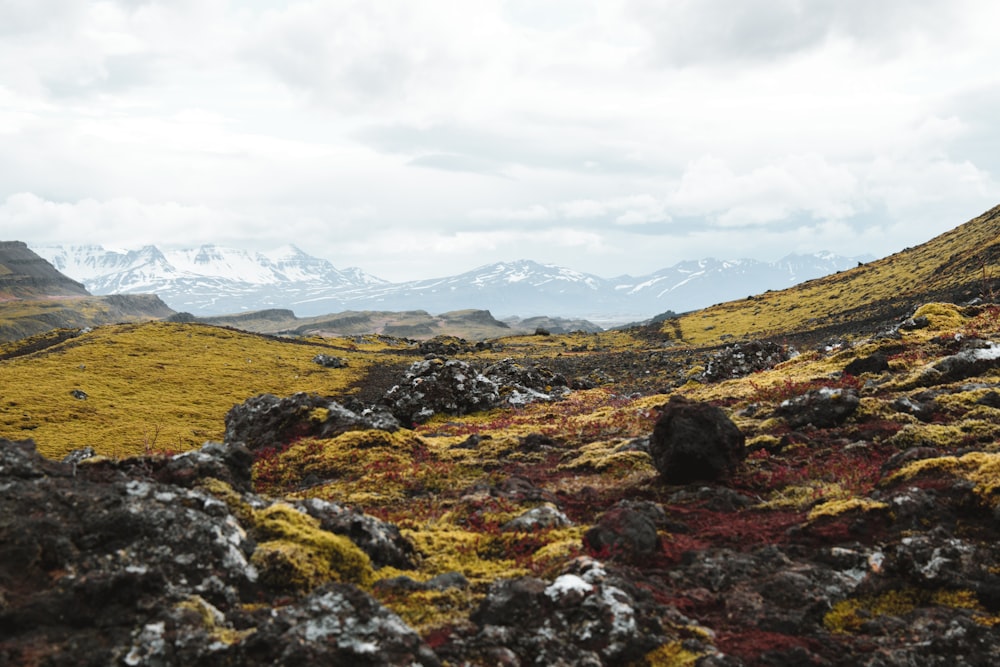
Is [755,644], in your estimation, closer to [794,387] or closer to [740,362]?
[794,387]

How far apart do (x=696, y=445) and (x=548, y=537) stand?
8.14m

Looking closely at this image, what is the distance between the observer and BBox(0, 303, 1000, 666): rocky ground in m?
10.1

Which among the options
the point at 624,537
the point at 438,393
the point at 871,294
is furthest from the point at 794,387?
the point at 871,294

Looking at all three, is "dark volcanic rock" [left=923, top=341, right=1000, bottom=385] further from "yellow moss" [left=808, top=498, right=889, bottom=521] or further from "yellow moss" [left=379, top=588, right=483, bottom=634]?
"yellow moss" [left=379, top=588, right=483, bottom=634]

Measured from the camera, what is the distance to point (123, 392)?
257 feet

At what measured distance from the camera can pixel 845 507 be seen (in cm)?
1700

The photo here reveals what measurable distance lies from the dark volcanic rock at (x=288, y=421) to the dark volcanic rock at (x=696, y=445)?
59.6ft

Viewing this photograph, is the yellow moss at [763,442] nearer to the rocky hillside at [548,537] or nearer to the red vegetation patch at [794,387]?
the rocky hillside at [548,537]

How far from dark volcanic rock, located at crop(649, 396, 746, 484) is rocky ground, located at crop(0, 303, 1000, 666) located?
9 centimetres

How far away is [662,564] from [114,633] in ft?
39.5

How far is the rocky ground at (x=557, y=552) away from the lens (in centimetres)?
1013

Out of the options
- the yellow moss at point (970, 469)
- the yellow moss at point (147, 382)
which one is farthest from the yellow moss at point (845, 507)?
the yellow moss at point (147, 382)

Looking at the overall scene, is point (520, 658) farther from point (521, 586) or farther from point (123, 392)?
point (123, 392)

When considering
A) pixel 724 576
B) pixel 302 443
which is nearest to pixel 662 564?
pixel 724 576
